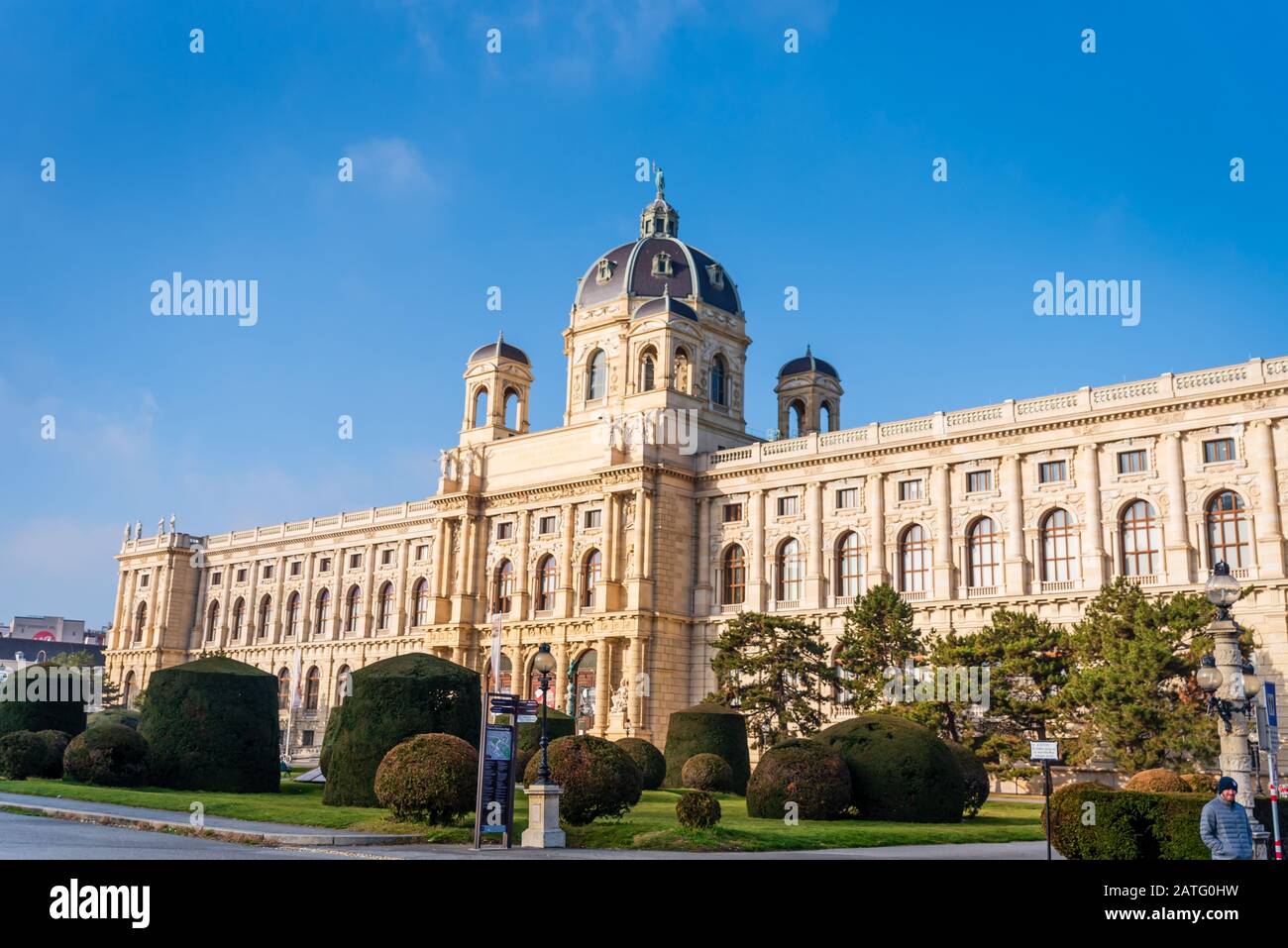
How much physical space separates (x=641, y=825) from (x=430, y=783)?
179 inches

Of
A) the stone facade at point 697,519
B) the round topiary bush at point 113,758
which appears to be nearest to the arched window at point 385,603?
the stone facade at point 697,519

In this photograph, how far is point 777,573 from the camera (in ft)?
200

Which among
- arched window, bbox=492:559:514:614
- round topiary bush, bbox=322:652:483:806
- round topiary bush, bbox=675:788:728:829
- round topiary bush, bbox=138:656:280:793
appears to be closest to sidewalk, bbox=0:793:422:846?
round topiary bush, bbox=322:652:483:806

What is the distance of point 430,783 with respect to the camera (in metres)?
25.0

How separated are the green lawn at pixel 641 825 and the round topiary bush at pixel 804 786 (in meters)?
0.46

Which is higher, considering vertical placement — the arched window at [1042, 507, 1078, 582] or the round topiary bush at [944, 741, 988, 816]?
the arched window at [1042, 507, 1078, 582]

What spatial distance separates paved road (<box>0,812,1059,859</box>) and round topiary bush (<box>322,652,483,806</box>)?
6666mm

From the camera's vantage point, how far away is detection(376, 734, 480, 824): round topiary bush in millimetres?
25000

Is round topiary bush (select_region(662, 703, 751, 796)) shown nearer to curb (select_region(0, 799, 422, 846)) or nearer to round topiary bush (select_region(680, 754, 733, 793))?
round topiary bush (select_region(680, 754, 733, 793))

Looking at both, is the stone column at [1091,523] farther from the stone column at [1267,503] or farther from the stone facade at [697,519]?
the stone column at [1267,503]
